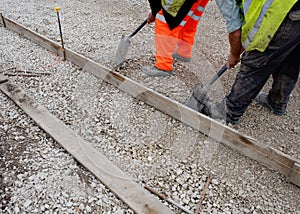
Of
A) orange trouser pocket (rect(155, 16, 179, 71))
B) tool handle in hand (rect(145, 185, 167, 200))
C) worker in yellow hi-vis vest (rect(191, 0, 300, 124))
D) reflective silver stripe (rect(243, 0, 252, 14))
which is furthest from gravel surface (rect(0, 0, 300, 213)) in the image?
reflective silver stripe (rect(243, 0, 252, 14))

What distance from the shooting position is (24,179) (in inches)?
78.7

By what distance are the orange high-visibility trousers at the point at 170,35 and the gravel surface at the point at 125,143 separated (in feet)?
0.78

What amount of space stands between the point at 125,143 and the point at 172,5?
1.41 metres

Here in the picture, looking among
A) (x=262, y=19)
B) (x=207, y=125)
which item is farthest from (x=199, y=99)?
(x=262, y=19)

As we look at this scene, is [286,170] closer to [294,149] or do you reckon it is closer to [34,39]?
[294,149]

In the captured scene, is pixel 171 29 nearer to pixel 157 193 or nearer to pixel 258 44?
pixel 258 44

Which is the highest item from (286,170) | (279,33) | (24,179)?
(279,33)

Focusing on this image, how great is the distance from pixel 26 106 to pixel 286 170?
8.13 feet

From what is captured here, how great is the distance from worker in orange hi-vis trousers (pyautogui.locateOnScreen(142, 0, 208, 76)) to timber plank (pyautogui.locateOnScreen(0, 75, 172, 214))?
4.35ft

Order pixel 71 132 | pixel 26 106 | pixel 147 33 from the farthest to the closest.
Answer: pixel 147 33 → pixel 26 106 → pixel 71 132

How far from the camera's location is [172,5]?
97.9 inches

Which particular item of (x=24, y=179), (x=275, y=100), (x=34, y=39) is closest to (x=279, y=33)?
(x=275, y=100)

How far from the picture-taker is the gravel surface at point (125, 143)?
1.93 m

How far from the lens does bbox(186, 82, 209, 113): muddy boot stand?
8.19 feet
